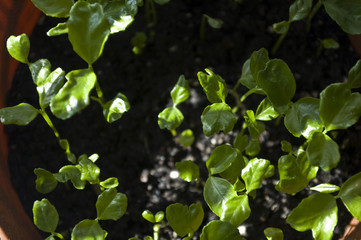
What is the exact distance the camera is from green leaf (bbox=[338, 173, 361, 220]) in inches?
20.9

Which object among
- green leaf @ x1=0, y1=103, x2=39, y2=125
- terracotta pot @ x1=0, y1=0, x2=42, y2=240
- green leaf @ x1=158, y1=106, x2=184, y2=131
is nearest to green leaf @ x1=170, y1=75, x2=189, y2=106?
green leaf @ x1=158, y1=106, x2=184, y2=131

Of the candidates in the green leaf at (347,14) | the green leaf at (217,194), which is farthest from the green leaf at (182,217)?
the green leaf at (347,14)

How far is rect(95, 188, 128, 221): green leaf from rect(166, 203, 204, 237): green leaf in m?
0.08

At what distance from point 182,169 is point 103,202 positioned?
136mm

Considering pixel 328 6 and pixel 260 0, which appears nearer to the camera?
pixel 328 6

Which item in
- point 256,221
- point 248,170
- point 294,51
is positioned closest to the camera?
point 248,170

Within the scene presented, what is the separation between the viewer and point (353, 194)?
0.54 metres

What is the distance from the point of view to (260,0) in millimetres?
958

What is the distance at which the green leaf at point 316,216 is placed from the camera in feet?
1.75

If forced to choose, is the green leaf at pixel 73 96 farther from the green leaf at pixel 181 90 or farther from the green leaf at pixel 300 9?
the green leaf at pixel 300 9

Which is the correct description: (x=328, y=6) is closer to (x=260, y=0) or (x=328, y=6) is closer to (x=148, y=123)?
(x=260, y=0)

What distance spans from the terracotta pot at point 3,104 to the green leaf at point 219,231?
350mm

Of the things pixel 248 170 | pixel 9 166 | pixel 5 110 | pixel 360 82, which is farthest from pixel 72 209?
pixel 360 82

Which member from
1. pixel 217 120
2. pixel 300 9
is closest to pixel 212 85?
pixel 217 120
